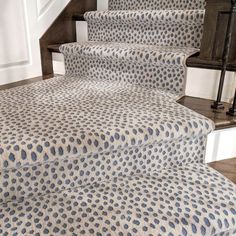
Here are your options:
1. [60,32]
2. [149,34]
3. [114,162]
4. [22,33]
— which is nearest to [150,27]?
[149,34]

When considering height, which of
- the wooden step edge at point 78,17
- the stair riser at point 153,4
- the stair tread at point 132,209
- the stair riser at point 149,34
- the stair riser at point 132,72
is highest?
the stair riser at point 153,4

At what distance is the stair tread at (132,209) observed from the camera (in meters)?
0.76

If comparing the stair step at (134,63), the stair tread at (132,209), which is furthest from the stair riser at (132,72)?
the stair tread at (132,209)

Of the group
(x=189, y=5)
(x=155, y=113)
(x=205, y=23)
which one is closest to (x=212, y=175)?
(x=155, y=113)

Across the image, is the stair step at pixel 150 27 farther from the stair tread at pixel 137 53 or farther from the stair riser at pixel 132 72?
the stair riser at pixel 132 72

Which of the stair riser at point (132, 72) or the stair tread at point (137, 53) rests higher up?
the stair tread at point (137, 53)

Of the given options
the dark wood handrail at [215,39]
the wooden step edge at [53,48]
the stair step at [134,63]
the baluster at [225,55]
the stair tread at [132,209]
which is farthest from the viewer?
the wooden step edge at [53,48]

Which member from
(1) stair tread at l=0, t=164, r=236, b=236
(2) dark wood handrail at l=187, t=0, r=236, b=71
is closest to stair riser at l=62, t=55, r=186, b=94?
(2) dark wood handrail at l=187, t=0, r=236, b=71

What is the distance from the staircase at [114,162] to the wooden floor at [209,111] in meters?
0.06

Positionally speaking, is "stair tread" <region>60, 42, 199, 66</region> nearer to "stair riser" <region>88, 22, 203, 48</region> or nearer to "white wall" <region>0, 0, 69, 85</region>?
"stair riser" <region>88, 22, 203, 48</region>

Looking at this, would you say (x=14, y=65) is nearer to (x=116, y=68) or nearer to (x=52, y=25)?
(x=52, y=25)

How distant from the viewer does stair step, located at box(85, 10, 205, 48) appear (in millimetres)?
1377

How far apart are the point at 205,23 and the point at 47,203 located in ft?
3.43

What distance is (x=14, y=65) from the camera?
1.63m
